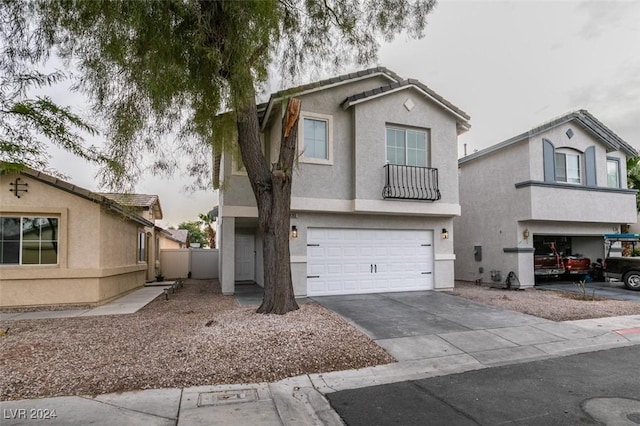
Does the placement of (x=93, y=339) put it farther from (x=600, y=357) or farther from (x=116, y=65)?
(x=600, y=357)

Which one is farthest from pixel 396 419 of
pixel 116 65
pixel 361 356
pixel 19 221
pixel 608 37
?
pixel 608 37

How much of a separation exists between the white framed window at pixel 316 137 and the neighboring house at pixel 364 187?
0.03m

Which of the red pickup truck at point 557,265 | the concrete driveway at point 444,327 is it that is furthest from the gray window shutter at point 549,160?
the concrete driveway at point 444,327

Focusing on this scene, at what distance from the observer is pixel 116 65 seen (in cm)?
648

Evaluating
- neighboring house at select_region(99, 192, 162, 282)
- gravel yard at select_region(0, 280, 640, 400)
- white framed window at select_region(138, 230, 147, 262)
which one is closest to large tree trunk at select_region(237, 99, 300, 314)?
gravel yard at select_region(0, 280, 640, 400)

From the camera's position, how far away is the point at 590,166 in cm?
1471

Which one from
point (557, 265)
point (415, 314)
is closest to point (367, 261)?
point (415, 314)

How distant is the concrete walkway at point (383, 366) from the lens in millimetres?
4090

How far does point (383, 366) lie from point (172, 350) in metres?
3.34

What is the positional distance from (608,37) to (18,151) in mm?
16414

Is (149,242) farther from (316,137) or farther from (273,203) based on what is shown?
(273,203)

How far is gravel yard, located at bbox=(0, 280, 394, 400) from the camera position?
4926 mm

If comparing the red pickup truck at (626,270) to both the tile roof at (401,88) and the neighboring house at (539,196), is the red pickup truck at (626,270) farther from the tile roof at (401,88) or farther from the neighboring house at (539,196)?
the tile roof at (401,88)

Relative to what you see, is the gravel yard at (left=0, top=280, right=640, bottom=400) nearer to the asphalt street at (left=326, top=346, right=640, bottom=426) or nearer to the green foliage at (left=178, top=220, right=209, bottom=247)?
the asphalt street at (left=326, top=346, right=640, bottom=426)
